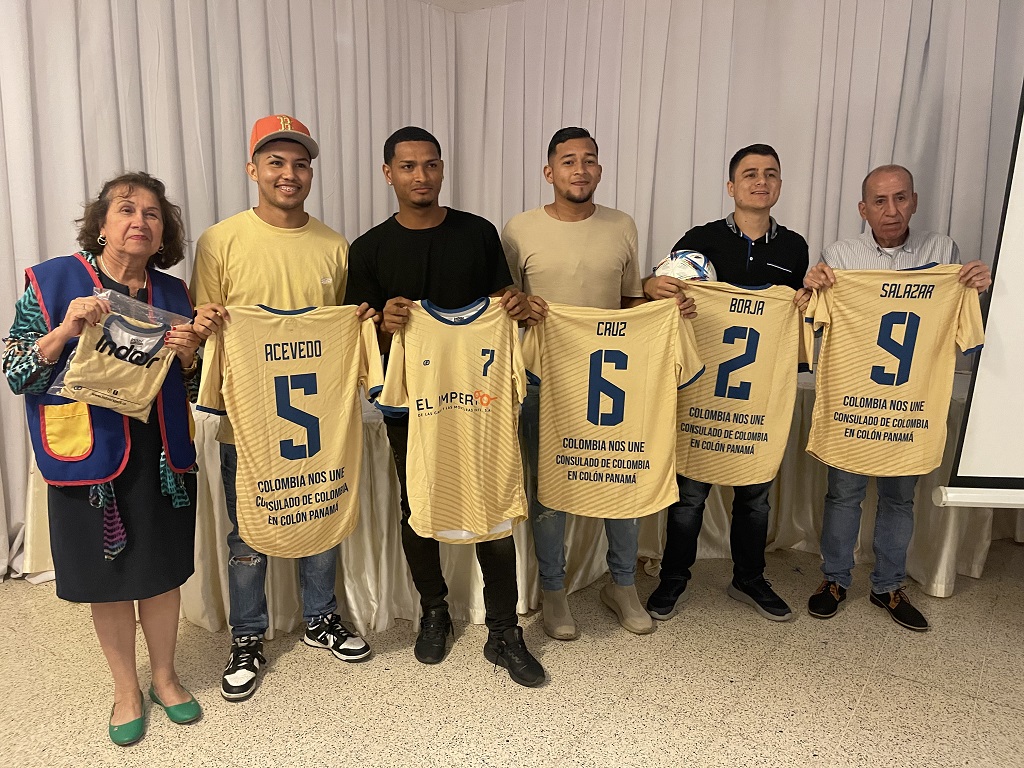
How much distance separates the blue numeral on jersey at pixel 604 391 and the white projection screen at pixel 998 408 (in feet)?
3.26

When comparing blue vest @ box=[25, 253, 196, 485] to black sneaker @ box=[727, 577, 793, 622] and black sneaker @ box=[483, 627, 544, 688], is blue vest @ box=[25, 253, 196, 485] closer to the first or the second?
black sneaker @ box=[483, 627, 544, 688]

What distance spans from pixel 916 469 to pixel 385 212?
9.40 ft

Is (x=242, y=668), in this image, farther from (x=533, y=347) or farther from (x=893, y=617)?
(x=893, y=617)

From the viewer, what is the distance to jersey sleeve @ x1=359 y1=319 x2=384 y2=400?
6.78 ft

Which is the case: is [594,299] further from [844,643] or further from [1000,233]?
[844,643]

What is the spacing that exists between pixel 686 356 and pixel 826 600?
1.15 m

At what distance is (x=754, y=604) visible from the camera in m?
2.69

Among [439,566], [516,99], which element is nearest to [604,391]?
[439,566]

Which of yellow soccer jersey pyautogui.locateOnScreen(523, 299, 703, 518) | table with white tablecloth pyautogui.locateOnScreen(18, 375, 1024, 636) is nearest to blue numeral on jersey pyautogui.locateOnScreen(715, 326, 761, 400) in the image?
yellow soccer jersey pyautogui.locateOnScreen(523, 299, 703, 518)

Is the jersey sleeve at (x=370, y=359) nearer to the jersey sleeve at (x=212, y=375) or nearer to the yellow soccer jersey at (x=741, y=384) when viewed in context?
the jersey sleeve at (x=212, y=375)

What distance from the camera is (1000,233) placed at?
2.04 metres

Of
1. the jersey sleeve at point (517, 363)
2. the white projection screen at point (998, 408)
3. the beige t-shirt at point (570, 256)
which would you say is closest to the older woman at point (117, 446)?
the jersey sleeve at point (517, 363)

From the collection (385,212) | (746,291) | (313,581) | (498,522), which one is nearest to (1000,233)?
(746,291)

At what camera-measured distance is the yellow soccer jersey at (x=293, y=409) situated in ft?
6.43
